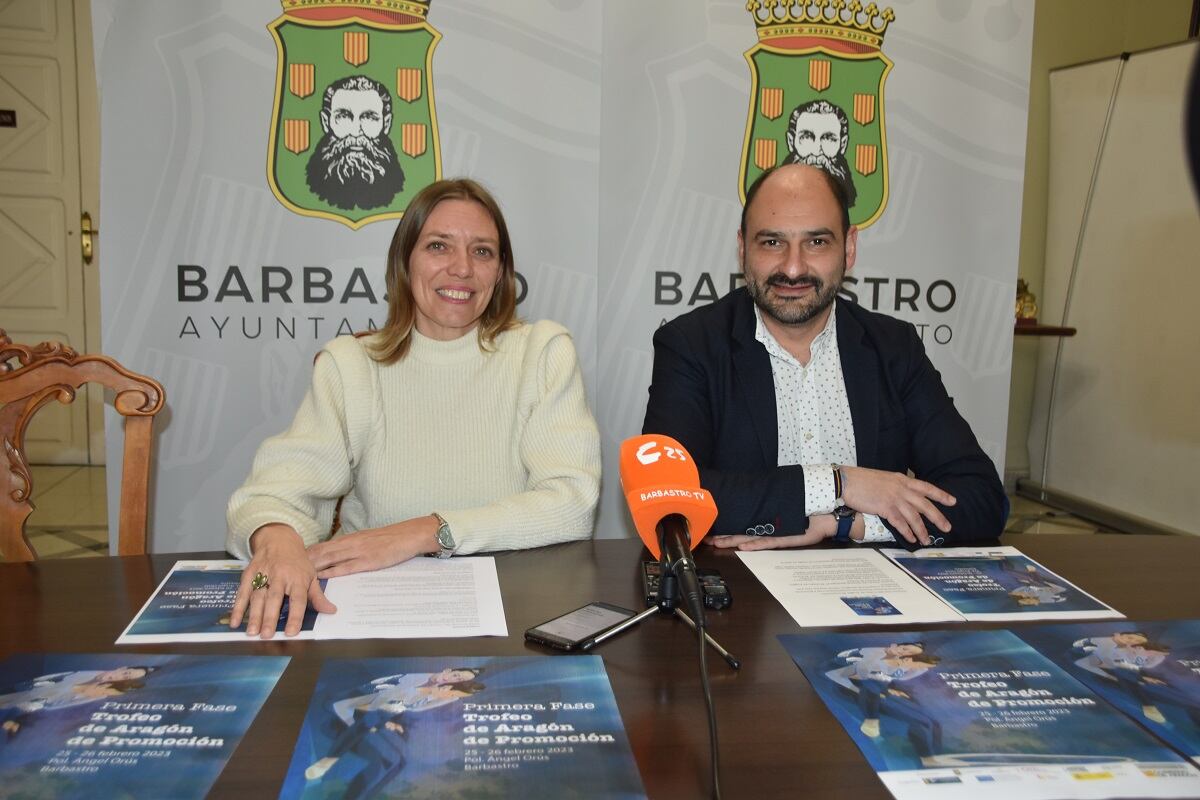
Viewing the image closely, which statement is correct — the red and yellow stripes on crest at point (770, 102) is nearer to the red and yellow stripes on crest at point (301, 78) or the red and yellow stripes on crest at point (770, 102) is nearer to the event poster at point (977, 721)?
the red and yellow stripes on crest at point (301, 78)

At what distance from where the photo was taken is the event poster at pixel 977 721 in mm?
847

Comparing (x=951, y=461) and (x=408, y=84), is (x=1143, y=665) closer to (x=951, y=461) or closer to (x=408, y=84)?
(x=951, y=461)

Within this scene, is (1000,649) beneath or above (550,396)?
beneath

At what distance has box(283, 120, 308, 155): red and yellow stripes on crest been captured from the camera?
9.99 feet

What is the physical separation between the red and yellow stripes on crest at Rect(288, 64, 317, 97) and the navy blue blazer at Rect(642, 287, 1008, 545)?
1.62 meters

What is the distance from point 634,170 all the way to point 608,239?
0.26 meters

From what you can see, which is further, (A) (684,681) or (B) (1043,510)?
(B) (1043,510)

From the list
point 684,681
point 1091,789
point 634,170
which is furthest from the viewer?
point 634,170

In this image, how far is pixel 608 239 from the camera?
10.8 ft

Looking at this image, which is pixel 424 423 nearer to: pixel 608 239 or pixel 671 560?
pixel 671 560

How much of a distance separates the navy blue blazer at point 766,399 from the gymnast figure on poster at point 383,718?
109cm

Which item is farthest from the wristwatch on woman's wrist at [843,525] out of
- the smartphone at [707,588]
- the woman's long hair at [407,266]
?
the woman's long hair at [407,266]

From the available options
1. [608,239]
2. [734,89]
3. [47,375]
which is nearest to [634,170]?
[608,239]

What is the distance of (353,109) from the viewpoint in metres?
3.07
